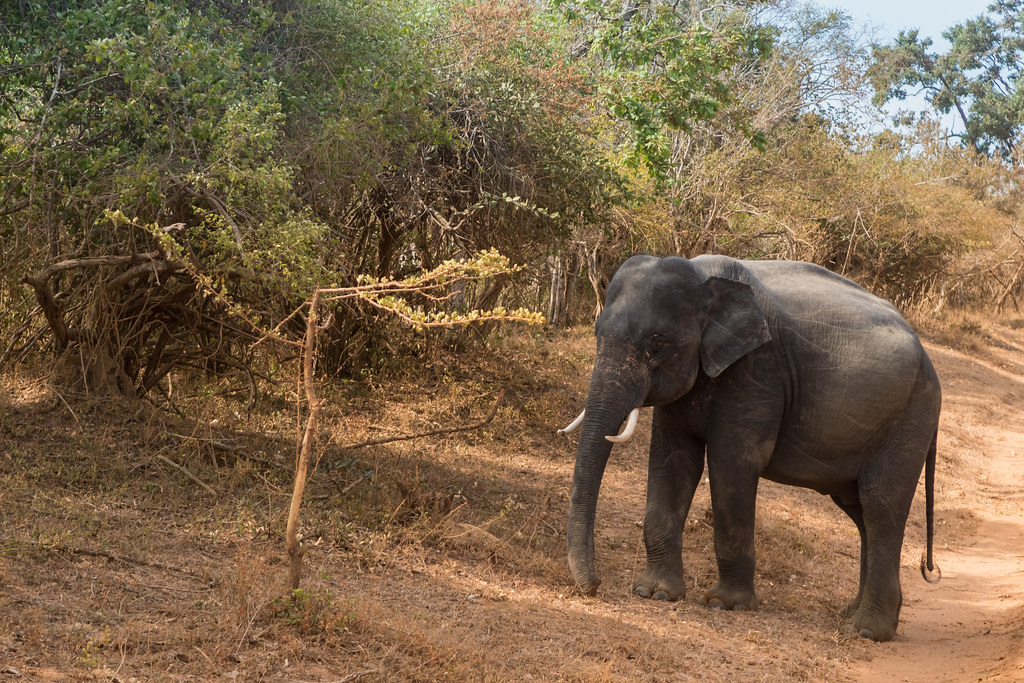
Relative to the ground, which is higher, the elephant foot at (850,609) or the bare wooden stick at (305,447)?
the bare wooden stick at (305,447)

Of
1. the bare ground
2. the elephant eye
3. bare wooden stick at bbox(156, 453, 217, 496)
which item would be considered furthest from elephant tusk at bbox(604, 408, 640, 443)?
bare wooden stick at bbox(156, 453, 217, 496)

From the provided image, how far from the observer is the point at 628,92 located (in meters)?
12.5

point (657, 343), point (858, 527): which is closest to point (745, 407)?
point (657, 343)

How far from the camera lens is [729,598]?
25.2 ft

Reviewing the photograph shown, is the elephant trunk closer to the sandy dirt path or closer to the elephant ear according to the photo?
the elephant ear

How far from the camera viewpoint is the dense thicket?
25.6ft

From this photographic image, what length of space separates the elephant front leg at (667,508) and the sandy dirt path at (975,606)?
1.45 metres

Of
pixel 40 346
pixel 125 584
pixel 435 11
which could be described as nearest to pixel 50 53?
pixel 40 346

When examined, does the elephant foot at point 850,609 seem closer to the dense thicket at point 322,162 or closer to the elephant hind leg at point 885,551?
the elephant hind leg at point 885,551

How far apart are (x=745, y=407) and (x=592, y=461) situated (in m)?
1.19

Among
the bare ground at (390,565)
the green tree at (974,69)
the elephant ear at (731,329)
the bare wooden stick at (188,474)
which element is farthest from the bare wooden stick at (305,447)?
the green tree at (974,69)

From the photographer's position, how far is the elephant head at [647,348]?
718 cm

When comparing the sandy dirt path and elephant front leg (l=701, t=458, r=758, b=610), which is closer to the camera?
the sandy dirt path

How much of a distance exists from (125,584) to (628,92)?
8.74 metres
